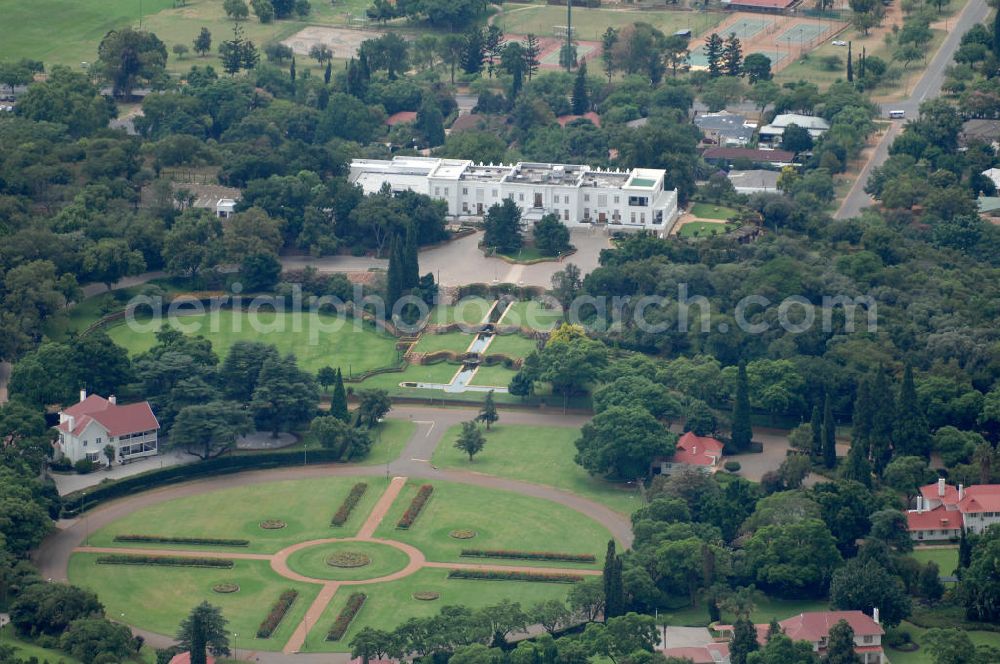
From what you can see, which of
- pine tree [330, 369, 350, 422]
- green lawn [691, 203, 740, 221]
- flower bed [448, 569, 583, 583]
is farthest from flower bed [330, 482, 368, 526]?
green lawn [691, 203, 740, 221]

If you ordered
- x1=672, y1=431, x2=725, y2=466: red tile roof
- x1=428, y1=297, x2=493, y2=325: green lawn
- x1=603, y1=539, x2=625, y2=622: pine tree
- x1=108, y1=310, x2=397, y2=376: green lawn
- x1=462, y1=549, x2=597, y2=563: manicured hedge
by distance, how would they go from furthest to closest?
x1=428, y1=297, x2=493, y2=325: green lawn < x1=108, y1=310, x2=397, y2=376: green lawn < x1=672, y1=431, x2=725, y2=466: red tile roof < x1=462, y1=549, x2=597, y2=563: manicured hedge < x1=603, y1=539, x2=625, y2=622: pine tree

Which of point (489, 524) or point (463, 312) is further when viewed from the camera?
point (463, 312)

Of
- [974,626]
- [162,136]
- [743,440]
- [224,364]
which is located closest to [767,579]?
[974,626]

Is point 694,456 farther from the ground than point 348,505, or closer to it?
farther from the ground

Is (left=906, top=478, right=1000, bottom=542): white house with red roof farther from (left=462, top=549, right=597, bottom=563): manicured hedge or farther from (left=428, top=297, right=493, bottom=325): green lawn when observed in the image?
(left=428, top=297, right=493, bottom=325): green lawn

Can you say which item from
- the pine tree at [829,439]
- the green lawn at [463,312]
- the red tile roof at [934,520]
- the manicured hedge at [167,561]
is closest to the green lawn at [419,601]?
the manicured hedge at [167,561]

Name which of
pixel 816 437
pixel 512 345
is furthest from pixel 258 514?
pixel 816 437

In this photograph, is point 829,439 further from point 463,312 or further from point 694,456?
point 463,312
